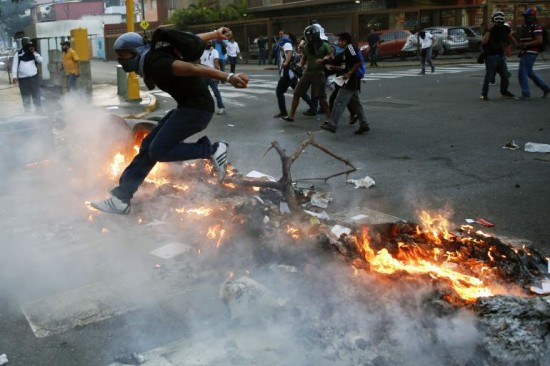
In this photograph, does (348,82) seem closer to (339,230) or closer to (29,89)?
(339,230)

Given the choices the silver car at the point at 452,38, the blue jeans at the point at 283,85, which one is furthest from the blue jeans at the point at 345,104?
the silver car at the point at 452,38

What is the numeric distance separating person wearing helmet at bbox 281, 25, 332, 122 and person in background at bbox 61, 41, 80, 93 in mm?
8293

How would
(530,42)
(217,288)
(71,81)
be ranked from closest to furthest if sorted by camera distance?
(217,288) < (530,42) < (71,81)

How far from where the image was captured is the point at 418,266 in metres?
3.75

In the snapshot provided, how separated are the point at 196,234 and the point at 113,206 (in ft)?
2.51

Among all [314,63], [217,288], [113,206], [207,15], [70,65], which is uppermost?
[207,15]

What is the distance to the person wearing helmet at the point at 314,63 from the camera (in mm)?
10609

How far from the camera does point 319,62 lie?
10547mm

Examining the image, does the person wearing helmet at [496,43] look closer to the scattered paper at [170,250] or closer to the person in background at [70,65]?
the scattered paper at [170,250]

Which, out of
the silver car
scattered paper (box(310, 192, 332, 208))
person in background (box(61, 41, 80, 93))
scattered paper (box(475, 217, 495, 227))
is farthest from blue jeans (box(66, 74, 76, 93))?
the silver car

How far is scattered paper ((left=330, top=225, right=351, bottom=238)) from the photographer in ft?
13.9

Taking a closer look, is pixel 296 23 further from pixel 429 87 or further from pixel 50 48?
pixel 429 87

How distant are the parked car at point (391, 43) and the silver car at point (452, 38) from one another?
1.43m

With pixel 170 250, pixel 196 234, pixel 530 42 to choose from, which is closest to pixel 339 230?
pixel 196 234
